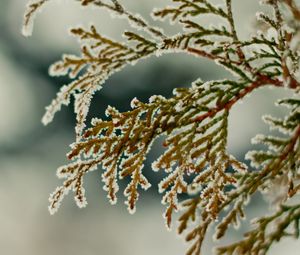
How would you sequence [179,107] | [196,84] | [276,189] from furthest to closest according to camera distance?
[196,84] → [179,107] → [276,189]

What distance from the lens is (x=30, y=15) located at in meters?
4.43

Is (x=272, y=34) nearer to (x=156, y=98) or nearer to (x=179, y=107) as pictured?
(x=179, y=107)

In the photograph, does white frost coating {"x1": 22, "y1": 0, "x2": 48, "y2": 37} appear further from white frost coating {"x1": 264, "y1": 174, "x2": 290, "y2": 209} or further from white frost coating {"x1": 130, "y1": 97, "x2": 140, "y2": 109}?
white frost coating {"x1": 264, "y1": 174, "x2": 290, "y2": 209}

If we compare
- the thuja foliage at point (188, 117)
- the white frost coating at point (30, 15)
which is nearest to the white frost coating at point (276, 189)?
the thuja foliage at point (188, 117)

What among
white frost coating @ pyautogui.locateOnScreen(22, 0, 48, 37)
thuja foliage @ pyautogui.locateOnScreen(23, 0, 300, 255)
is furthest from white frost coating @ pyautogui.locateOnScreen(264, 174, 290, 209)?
white frost coating @ pyautogui.locateOnScreen(22, 0, 48, 37)

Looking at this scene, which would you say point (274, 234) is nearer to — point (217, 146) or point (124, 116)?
point (217, 146)

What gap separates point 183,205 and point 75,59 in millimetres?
1352

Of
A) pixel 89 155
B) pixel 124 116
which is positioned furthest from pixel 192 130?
pixel 89 155

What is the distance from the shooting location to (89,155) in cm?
470

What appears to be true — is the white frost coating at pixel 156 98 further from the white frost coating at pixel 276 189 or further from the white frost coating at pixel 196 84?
the white frost coating at pixel 276 189

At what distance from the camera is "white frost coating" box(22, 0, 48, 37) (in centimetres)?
435

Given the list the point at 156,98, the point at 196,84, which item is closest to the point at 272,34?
the point at 196,84

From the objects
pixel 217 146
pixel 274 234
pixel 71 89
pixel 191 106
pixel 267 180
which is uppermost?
pixel 71 89

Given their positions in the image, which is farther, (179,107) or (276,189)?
(179,107)
